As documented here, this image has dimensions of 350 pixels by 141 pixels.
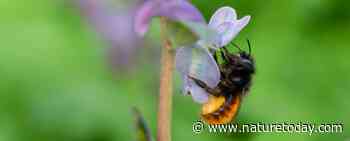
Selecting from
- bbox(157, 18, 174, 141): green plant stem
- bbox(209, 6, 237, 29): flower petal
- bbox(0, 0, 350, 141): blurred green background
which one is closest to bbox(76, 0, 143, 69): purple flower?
bbox(0, 0, 350, 141): blurred green background

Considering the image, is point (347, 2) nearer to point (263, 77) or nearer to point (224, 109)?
point (263, 77)

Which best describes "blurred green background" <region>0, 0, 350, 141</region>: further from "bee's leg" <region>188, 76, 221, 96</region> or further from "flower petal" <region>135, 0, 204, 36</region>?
"flower petal" <region>135, 0, 204, 36</region>

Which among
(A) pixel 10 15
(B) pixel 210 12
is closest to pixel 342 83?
(B) pixel 210 12

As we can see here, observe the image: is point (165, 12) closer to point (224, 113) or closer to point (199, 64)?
point (199, 64)

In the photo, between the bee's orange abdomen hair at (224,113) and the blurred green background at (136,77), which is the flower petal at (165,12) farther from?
the blurred green background at (136,77)

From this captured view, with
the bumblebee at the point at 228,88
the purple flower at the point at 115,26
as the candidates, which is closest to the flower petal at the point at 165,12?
the bumblebee at the point at 228,88

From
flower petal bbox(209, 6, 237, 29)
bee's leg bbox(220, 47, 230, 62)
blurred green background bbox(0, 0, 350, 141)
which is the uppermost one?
flower petal bbox(209, 6, 237, 29)

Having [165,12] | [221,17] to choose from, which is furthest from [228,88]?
[165,12]
